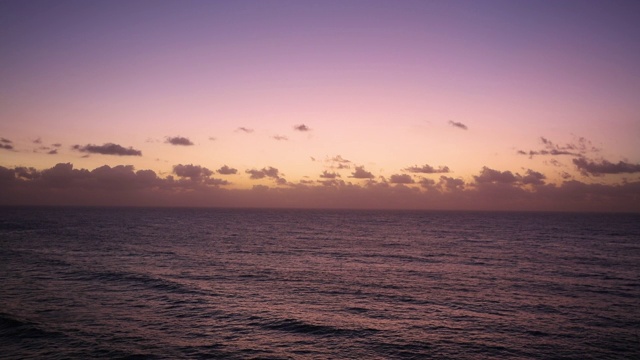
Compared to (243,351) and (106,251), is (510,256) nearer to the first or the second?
(243,351)

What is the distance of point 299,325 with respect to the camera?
1391 inches

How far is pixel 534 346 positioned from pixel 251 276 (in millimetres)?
35371

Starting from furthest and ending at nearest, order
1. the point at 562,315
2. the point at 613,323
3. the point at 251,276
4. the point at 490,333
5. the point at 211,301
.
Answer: the point at 251,276 < the point at 211,301 < the point at 562,315 < the point at 613,323 < the point at 490,333

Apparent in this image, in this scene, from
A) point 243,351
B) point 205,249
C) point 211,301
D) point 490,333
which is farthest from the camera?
point 205,249

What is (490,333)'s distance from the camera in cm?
3384

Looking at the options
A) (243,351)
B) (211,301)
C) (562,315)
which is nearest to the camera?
(243,351)

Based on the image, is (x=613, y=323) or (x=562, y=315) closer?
(x=613, y=323)

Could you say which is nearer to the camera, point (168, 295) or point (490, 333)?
point (490, 333)

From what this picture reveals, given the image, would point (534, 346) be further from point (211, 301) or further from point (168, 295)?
point (168, 295)

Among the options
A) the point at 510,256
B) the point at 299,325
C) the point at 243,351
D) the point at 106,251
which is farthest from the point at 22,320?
the point at 510,256

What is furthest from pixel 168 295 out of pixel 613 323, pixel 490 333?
pixel 613 323

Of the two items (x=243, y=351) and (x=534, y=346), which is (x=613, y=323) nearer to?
(x=534, y=346)

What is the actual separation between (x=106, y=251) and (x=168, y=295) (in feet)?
132

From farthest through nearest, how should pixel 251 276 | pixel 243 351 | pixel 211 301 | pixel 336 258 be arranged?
pixel 336 258 → pixel 251 276 → pixel 211 301 → pixel 243 351
